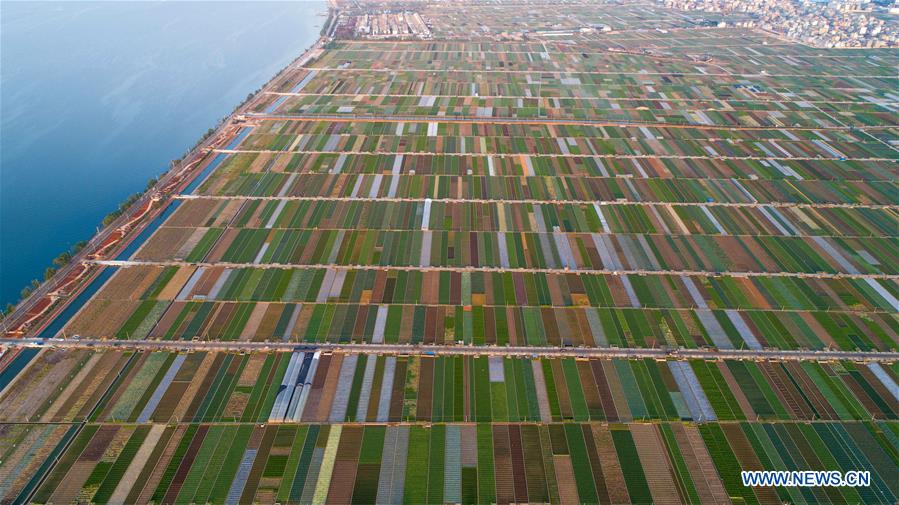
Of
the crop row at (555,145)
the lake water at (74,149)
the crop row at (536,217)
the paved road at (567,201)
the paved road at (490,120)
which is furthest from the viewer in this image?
the paved road at (490,120)

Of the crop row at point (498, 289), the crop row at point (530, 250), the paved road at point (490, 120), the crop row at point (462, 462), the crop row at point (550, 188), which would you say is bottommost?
the crop row at point (462, 462)

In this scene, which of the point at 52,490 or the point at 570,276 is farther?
the point at 570,276

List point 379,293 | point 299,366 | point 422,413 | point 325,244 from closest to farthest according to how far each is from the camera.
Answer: point 422,413
point 299,366
point 379,293
point 325,244

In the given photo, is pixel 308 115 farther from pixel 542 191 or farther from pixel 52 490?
pixel 52 490

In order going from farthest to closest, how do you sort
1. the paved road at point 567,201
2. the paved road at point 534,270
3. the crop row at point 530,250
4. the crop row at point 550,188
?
1. the crop row at point 550,188
2. the paved road at point 567,201
3. the crop row at point 530,250
4. the paved road at point 534,270

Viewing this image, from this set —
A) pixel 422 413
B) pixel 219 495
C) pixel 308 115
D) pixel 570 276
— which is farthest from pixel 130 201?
pixel 570 276

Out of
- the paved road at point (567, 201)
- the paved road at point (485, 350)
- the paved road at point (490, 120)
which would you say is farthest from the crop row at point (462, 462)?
the paved road at point (490, 120)

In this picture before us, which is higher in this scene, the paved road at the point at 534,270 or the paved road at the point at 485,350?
the paved road at the point at 534,270

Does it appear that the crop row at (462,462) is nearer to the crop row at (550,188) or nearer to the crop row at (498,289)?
the crop row at (498,289)

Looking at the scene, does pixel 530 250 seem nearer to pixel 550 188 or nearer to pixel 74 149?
pixel 550 188
